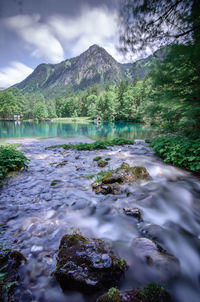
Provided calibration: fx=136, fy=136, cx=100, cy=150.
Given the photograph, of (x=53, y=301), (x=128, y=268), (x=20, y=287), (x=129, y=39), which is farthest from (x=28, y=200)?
(x=129, y=39)

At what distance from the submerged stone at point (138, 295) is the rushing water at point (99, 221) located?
1.25ft

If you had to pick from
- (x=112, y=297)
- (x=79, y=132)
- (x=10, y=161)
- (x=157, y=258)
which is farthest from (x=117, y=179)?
(x=79, y=132)

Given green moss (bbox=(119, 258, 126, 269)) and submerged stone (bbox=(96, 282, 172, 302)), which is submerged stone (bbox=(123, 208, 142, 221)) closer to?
green moss (bbox=(119, 258, 126, 269))

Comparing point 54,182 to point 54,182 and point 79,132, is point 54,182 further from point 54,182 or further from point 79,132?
point 79,132

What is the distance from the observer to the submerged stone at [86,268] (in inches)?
79.3

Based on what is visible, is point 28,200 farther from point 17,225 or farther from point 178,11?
point 178,11

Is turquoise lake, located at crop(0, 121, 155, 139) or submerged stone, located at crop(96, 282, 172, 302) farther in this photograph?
turquoise lake, located at crop(0, 121, 155, 139)

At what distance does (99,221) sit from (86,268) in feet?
5.38

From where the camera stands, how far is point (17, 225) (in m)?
3.41

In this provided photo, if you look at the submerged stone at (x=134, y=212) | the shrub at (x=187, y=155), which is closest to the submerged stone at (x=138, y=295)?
the submerged stone at (x=134, y=212)

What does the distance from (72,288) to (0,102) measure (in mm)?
91050

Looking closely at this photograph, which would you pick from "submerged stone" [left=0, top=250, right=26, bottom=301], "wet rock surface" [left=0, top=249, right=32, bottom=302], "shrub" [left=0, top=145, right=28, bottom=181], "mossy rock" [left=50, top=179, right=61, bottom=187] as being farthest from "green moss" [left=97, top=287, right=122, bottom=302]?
"shrub" [left=0, top=145, right=28, bottom=181]

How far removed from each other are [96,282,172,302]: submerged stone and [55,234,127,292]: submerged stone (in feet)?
1.13

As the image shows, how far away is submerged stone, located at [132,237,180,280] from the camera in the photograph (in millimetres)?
2340
